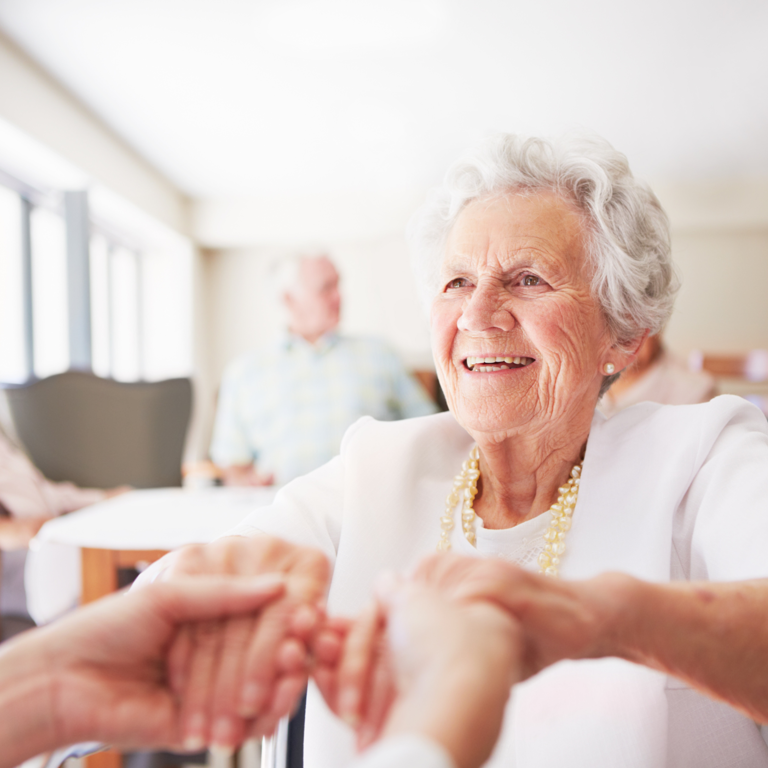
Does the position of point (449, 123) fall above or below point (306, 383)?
above

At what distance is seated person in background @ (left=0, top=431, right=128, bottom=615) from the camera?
190cm

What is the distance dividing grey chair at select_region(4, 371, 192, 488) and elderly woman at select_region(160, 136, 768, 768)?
2.40 m

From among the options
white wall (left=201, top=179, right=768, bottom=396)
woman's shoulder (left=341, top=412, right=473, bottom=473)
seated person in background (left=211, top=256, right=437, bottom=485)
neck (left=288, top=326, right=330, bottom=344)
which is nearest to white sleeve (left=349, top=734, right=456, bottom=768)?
woman's shoulder (left=341, top=412, right=473, bottom=473)

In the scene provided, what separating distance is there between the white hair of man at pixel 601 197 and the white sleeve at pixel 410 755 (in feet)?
2.34

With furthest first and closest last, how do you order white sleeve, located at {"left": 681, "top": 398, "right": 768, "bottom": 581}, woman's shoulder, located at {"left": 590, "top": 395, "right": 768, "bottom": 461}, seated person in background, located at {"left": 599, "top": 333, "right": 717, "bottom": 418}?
seated person in background, located at {"left": 599, "top": 333, "right": 717, "bottom": 418} → woman's shoulder, located at {"left": 590, "top": 395, "right": 768, "bottom": 461} → white sleeve, located at {"left": 681, "top": 398, "right": 768, "bottom": 581}

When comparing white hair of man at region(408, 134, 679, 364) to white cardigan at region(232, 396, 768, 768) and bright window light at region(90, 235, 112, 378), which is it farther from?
bright window light at region(90, 235, 112, 378)

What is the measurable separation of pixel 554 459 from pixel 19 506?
1.88 metres

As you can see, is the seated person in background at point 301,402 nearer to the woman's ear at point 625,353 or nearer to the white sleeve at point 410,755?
the woman's ear at point 625,353

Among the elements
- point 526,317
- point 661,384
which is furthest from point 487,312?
point 661,384

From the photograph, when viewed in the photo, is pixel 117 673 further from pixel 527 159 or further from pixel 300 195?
pixel 300 195

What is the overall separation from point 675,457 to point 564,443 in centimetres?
17

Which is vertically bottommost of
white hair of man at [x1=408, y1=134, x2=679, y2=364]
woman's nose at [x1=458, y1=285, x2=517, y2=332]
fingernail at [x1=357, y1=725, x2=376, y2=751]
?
fingernail at [x1=357, y1=725, x2=376, y2=751]

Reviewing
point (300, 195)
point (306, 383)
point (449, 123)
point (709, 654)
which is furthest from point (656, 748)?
point (300, 195)

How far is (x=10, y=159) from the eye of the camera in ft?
12.6
